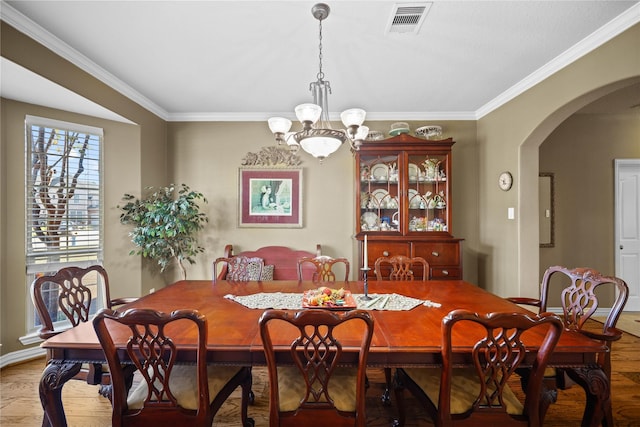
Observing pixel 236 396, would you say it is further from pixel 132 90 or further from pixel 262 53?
pixel 132 90

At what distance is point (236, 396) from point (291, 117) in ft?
9.78

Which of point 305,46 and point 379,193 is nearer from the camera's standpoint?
point 305,46

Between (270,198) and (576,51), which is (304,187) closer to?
(270,198)

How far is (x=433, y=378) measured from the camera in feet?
4.97

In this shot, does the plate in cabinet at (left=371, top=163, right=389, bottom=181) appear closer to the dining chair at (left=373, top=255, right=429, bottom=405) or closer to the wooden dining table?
the dining chair at (left=373, top=255, right=429, bottom=405)

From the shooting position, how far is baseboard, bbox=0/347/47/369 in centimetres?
249

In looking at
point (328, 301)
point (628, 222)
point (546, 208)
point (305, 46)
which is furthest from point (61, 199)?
point (628, 222)

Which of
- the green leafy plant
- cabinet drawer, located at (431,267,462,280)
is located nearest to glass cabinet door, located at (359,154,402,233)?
cabinet drawer, located at (431,267,462,280)

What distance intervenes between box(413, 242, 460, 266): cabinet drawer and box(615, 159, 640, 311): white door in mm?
2387

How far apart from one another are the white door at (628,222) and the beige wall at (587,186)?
3.2 inches

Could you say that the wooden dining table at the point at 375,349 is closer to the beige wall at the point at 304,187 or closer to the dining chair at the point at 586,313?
the dining chair at the point at 586,313

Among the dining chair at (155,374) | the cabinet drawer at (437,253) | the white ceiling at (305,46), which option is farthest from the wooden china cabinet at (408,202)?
the dining chair at (155,374)

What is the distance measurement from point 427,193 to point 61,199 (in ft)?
12.8

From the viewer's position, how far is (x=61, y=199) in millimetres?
2834
